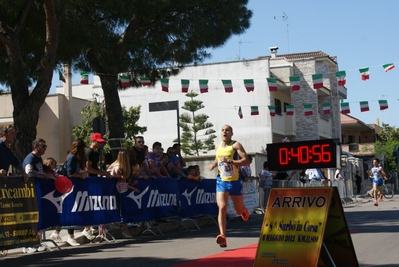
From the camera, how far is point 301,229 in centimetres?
752

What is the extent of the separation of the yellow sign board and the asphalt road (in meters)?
1.51

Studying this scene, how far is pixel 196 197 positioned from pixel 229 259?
7341mm

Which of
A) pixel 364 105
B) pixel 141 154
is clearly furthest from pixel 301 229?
pixel 364 105

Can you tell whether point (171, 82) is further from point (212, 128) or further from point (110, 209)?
point (110, 209)

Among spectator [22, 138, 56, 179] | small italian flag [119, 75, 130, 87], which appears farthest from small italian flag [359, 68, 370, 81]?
spectator [22, 138, 56, 179]

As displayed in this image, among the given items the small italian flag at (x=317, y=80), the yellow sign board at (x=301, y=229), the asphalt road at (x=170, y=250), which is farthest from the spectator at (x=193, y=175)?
the small italian flag at (x=317, y=80)

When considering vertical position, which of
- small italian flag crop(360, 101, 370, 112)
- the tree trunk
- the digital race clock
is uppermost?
small italian flag crop(360, 101, 370, 112)

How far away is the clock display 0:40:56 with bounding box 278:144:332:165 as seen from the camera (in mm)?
8234

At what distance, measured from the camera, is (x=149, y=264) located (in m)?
9.65

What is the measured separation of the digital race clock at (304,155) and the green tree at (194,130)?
35861 millimetres

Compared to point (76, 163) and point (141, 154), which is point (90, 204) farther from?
point (141, 154)

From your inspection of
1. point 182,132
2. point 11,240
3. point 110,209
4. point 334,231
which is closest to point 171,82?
point 182,132

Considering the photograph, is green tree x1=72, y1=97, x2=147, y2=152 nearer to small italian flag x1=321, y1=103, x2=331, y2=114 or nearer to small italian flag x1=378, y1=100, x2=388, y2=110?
small italian flag x1=321, y1=103, x2=331, y2=114

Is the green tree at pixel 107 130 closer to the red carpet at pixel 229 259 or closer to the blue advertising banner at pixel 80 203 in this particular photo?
the blue advertising banner at pixel 80 203
